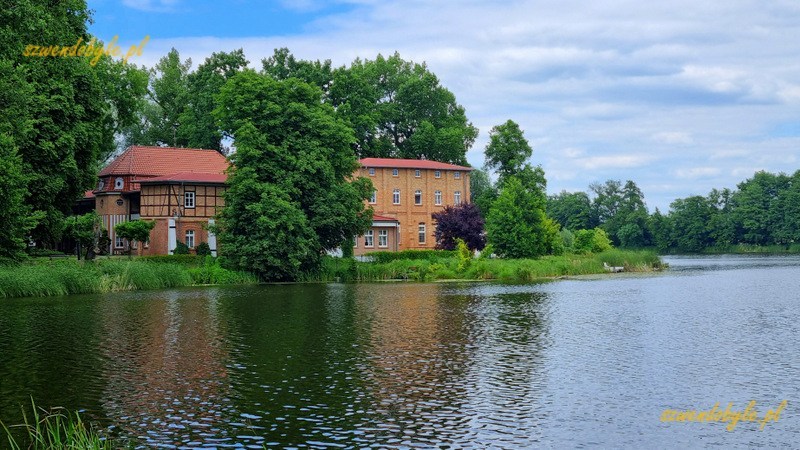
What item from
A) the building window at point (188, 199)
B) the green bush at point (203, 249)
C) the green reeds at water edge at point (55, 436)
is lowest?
the green reeds at water edge at point (55, 436)

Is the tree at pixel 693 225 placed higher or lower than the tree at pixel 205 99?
lower

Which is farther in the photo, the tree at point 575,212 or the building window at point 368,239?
the tree at point 575,212

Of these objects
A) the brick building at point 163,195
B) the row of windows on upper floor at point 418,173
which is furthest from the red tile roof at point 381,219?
the brick building at point 163,195

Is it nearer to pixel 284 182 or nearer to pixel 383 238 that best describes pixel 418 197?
pixel 383 238

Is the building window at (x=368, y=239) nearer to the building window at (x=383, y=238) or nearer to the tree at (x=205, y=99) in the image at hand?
the building window at (x=383, y=238)

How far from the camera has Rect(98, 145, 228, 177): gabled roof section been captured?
68.9m

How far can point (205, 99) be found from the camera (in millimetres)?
76812

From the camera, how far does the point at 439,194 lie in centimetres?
8500

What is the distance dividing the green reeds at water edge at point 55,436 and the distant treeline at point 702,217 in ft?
419

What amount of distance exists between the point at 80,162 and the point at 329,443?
37.6 m

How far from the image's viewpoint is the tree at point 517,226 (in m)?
67.4

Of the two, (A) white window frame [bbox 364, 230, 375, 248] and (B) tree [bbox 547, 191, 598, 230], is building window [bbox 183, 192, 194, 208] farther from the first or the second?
(B) tree [bbox 547, 191, 598, 230]

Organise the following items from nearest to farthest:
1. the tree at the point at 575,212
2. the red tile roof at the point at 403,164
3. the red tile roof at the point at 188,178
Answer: the red tile roof at the point at 188,178 → the red tile roof at the point at 403,164 → the tree at the point at 575,212

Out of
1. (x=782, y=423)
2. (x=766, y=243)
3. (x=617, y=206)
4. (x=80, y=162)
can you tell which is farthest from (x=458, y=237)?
(x=617, y=206)
